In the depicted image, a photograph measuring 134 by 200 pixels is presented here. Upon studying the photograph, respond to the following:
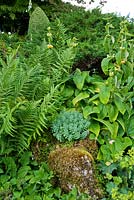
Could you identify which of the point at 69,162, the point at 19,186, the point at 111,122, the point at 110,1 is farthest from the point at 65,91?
the point at 110,1

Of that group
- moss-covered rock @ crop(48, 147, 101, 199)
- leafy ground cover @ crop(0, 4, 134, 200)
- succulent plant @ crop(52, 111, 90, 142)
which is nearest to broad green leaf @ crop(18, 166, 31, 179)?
leafy ground cover @ crop(0, 4, 134, 200)

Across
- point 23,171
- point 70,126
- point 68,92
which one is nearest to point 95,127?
point 70,126

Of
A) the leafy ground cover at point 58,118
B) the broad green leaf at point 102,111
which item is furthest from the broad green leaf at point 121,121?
the broad green leaf at point 102,111

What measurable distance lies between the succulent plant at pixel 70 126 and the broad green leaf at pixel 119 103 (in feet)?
0.93

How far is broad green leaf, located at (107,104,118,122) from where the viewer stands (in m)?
3.75

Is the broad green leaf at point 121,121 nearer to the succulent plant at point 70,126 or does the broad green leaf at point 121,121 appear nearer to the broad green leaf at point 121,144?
the broad green leaf at point 121,144

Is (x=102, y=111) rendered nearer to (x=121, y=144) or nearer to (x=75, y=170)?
(x=121, y=144)

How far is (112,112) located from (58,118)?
1.44ft

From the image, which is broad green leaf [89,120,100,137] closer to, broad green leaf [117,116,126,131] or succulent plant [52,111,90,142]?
succulent plant [52,111,90,142]

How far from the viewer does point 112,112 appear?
376cm

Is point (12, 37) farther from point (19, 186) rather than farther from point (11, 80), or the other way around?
point (19, 186)

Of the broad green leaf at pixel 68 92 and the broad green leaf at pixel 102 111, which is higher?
→ the broad green leaf at pixel 68 92

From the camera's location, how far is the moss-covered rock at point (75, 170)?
3438 mm

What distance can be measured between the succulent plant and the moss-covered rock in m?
0.12
